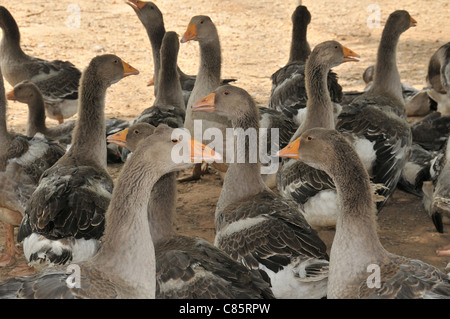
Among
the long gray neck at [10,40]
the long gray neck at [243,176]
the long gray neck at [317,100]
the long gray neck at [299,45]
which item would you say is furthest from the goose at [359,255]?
the long gray neck at [10,40]

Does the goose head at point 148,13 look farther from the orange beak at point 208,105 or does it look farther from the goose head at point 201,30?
the orange beak at point 208,105

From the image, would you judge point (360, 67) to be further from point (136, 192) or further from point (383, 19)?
point (136, 192)

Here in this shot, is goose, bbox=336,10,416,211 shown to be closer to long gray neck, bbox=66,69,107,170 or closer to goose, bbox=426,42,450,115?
goose, bbox=426,42,450,115

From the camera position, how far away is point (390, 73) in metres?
8.37

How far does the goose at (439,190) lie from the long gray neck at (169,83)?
133 inches

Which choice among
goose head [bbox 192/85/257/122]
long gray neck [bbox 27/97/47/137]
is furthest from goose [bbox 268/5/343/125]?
long gray neck [bbox 27/97/47/137]

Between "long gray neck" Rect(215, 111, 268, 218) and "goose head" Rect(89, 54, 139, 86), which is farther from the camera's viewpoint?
"goose head" Rect(89, 54, 139, 86)

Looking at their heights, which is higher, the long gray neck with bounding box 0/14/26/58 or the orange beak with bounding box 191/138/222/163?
the long gray neck with bounding box 0/14/26/58

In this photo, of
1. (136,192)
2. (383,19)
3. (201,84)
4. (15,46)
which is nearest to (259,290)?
(136,192)

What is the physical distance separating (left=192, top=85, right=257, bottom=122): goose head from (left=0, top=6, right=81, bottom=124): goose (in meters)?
4.17

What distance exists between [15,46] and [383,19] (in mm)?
8147

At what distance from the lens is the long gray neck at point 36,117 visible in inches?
320

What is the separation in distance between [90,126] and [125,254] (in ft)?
8.48

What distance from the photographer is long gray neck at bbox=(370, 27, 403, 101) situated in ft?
27.3
